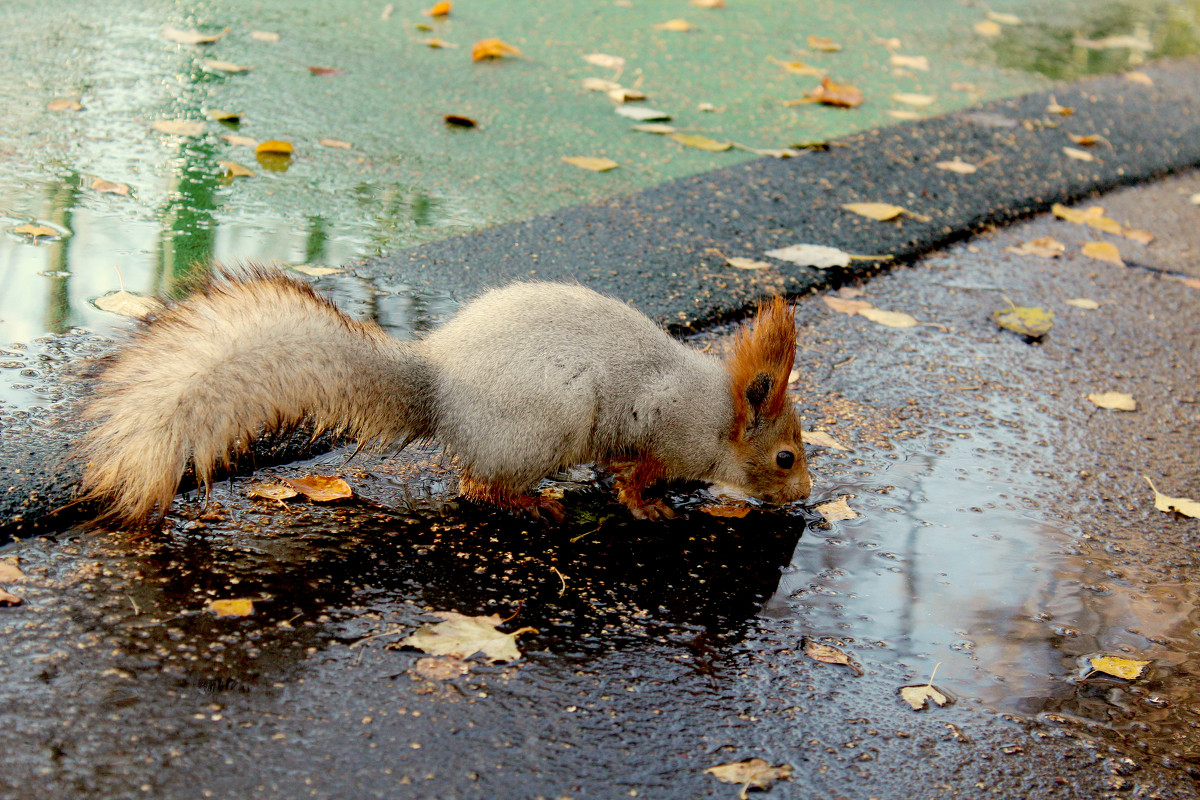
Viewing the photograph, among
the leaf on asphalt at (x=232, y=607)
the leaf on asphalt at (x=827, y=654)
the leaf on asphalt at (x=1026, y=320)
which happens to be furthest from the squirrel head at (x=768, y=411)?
the leaf on asphalt at (x=1026, y=320)

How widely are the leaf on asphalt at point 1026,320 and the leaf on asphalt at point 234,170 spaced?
2.96 metres

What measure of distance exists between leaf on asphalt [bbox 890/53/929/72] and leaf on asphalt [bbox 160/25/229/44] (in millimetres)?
4204

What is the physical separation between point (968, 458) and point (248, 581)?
2008 millimetres

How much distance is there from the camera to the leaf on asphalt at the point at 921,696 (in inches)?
76.2

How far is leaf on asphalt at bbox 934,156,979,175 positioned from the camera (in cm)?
493

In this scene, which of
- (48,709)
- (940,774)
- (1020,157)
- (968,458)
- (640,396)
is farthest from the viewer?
(1020,157)

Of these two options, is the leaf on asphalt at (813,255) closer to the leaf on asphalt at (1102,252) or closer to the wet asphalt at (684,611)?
the wet asphalt at (684,611)

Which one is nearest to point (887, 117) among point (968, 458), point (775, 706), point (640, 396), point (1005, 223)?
point (1005, 223)

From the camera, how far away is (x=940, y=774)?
176 cm

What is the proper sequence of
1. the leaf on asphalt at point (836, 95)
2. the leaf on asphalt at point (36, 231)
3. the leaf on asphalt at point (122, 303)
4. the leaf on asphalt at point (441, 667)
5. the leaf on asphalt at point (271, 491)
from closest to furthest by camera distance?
the leaf on asphalt at point (441, 667) → the leaf on asphalt at point (271, 491) → the leaf on asphalt at point (122, 303) → the leaf on asphalt at point (36, 231) → the leaf on asphalt at point (836, 95)

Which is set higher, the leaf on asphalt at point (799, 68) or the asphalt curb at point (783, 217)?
the leaf on asphalt at point (799, 68)

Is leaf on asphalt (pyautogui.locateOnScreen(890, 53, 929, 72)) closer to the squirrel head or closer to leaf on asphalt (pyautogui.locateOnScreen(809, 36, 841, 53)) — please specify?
leaf on asphalt (pyautogui.locateOnScreen(809, 36, 841, 53))

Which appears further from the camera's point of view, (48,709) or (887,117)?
(887,117)

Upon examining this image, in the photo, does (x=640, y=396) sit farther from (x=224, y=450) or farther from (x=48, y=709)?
(x=48, y=709)
